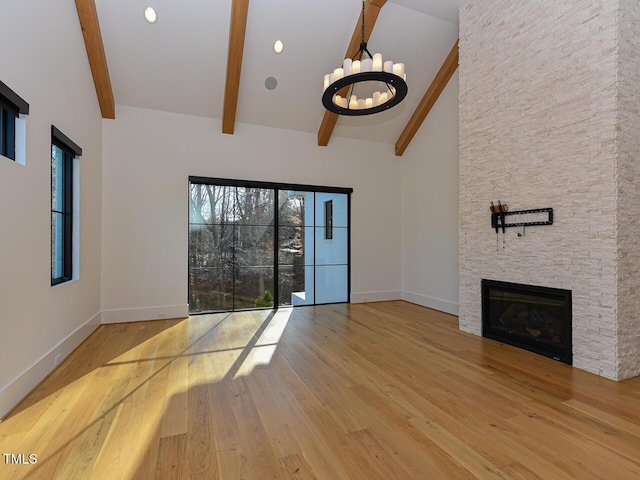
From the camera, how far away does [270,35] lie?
447 centimetres

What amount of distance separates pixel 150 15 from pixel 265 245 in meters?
3.57

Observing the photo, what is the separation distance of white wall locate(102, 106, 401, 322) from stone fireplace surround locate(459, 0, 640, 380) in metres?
3.08

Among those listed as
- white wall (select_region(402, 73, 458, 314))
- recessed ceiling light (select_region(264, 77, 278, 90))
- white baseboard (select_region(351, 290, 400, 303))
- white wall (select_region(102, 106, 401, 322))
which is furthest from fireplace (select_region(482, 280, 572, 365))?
recessed ceiling light (select_region(264, 77, 278, 90))

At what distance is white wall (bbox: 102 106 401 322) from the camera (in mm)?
4875

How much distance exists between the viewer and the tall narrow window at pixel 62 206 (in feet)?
11.1

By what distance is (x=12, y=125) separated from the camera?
2568 millimetres

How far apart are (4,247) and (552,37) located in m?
5.31

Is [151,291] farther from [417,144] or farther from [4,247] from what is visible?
[417,144]

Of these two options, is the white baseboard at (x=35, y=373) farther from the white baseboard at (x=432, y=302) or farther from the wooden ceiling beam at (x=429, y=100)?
the wooden ceiling beam at (x=429, y=100)

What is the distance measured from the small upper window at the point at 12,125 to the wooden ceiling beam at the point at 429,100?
5511 mm

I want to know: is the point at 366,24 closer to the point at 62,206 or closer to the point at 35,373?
the point at 62,206

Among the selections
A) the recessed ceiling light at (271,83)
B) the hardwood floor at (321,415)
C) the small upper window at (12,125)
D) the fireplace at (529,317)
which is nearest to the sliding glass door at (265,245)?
the recessed ceiling light at (271,83)

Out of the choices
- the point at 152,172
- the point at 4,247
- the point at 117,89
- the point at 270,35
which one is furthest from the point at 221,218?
the point at 4,247

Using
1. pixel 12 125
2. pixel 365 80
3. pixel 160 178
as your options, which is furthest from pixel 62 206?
pixel 365 80
